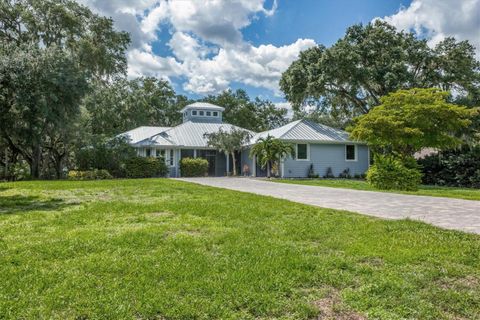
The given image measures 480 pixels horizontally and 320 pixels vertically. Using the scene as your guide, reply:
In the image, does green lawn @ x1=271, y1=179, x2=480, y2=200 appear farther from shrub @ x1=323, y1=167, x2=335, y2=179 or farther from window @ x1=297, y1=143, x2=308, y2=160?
shrub @ x1=323, y1=167, x2=335, y2=179

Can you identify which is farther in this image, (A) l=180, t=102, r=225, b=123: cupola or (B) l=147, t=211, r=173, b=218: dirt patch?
(A) l=180, t=102, r=225, b=123: cupola

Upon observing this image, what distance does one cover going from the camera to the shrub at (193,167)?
25891 millimetres

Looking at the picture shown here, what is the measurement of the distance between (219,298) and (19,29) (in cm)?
2839

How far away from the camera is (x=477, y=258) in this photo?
421cm

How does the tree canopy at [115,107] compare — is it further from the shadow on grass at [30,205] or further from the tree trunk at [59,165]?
the shadow on grass at [30,205]

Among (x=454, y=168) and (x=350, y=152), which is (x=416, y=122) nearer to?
(x=454, y=168)

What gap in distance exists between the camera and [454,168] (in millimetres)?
21000

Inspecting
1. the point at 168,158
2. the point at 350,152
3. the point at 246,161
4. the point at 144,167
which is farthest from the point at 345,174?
the point at 144,167

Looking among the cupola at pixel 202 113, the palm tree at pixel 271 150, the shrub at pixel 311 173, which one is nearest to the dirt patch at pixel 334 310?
the palm tree at pixel 271 150

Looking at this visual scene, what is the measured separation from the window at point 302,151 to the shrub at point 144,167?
896cm

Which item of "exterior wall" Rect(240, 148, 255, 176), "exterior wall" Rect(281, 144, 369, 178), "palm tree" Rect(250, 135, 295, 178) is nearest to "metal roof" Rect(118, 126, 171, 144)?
"exterior wall" Rect(240, 148, 255, 176)

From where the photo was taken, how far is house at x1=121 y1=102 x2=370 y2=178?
2464cm

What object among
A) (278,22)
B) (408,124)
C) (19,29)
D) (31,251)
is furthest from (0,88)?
(408,124)

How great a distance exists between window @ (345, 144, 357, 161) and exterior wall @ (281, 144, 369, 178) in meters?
0.22
